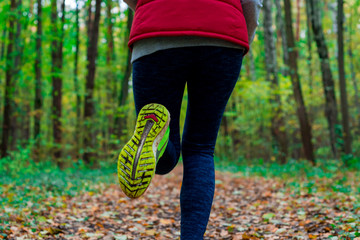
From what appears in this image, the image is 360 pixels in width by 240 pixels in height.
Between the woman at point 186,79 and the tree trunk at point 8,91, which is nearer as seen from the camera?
the woman at point 186,79

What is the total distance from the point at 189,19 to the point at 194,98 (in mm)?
410

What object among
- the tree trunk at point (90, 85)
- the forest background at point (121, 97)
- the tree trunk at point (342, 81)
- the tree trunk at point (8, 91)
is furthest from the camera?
the tree trunk at point (90, 85)

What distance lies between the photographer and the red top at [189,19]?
145 cm

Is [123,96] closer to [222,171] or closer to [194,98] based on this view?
[222,171]

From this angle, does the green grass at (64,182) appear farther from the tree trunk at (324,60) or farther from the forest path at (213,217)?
the tree trunk at (324,60)

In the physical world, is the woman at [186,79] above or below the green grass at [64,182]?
above

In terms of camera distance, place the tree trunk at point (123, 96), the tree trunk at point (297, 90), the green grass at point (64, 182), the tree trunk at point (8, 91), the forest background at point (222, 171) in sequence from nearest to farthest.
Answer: the forest background at point (222, 171) → the green grass at point (64, 182) → the tree trunk at point (297, 90) → the tree trunk at point (123, 96) → the tree trunk at point (8, 91)

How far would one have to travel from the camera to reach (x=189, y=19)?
1.46m

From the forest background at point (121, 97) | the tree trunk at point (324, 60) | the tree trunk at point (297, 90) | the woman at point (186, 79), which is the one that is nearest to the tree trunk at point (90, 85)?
the forest background at point (121, 97)

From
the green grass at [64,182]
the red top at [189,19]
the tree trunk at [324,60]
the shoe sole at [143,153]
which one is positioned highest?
the tree trunk at [324,60]

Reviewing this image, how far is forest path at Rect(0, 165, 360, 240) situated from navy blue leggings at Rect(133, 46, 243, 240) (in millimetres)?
1425

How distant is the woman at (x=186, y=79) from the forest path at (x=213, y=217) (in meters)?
1.44

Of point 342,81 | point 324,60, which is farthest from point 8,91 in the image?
point 342,81

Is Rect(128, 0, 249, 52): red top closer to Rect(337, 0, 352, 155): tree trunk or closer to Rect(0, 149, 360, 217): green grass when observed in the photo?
Rect(0, 149, 360, 217): green grass
